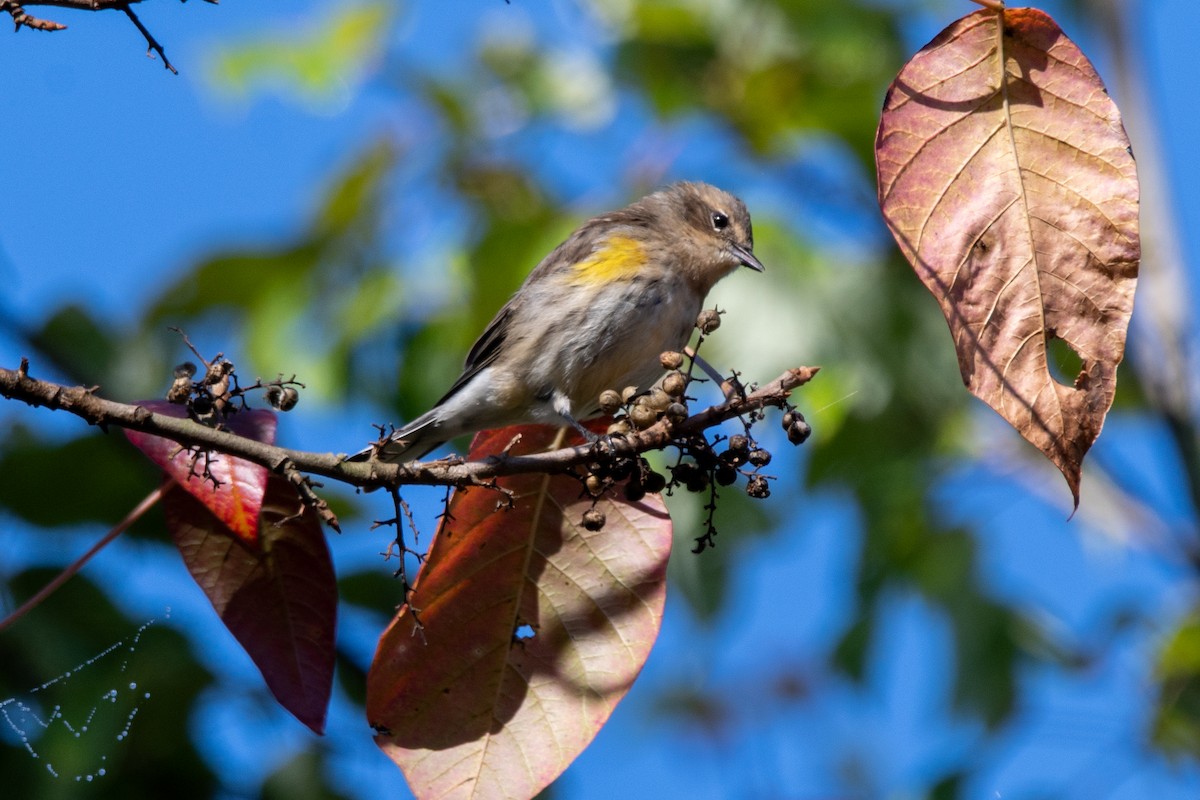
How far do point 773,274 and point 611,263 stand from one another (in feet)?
2.36

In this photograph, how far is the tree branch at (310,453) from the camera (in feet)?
5.85

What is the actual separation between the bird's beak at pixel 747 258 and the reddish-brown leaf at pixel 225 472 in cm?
231

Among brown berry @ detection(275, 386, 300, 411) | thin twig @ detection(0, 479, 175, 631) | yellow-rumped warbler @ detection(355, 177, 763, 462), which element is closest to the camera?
thin twig @ detection(0, 479, 175, 631)

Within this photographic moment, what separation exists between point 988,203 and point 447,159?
3.29 m

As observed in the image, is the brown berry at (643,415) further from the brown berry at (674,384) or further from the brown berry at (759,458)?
the brown berry at (759,458)

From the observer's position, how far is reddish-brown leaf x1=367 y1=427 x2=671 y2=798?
Answer: 215 centimetres

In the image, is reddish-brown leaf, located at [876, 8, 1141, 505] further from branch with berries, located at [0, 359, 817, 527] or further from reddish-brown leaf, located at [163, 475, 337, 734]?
reddish-brown leaf, located at [163, 475, 337, 734]

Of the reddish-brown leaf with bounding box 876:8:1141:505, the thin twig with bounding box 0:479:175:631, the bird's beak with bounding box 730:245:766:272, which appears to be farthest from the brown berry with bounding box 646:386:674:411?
the bird's beak with bounding box 730:245:766:272

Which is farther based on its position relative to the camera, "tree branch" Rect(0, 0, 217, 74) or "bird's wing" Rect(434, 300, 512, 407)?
"bird's wing" Rect(434, 300, 512, 407)

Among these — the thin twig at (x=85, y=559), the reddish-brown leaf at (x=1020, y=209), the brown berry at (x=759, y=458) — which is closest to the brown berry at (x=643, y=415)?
the brown berry at (x=759, y=458)

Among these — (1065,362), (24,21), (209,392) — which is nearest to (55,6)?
(24,21)

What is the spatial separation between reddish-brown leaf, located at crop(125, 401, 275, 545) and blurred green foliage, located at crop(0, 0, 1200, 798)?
187cm

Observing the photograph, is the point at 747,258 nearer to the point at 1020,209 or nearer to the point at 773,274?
the point at 773,274

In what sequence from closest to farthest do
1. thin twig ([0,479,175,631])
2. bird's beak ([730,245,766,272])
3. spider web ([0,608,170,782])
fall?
thin twig ([0,479,175,631]) → spider web ([0,608,170,782]) → bird's beak ([730,245,766,272])
